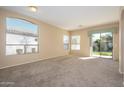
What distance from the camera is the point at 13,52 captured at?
12.5ft

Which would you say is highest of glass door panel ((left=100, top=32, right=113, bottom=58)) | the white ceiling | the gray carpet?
the white ceiling

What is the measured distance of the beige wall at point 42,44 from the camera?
335 cm

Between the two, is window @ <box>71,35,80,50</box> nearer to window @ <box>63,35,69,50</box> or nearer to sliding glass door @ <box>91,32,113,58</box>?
window @ <box>63,35,69,50</box>

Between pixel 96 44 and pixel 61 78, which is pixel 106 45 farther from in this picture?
pixel 61 78

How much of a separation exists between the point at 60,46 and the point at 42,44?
6.99ft

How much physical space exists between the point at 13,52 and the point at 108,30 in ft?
20.4

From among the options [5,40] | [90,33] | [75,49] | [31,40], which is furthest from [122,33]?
[75,49]

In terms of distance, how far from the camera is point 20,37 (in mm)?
4098

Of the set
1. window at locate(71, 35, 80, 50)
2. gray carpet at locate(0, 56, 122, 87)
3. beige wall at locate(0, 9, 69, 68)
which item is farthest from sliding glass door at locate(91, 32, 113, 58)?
gray carpet at locate(0, 56, 122, 87)

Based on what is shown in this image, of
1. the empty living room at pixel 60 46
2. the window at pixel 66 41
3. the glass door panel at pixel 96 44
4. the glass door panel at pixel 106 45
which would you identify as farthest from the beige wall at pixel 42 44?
the glass door panel at pixel 106 45

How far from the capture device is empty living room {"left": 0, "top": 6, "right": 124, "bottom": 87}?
2337mm

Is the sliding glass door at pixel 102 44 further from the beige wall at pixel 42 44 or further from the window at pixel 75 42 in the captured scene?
the beige wall at pixel 42 44

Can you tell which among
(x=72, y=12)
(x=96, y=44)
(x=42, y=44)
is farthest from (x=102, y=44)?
(x=42, y=44)

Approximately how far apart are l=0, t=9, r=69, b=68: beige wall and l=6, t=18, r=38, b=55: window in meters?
0.22
